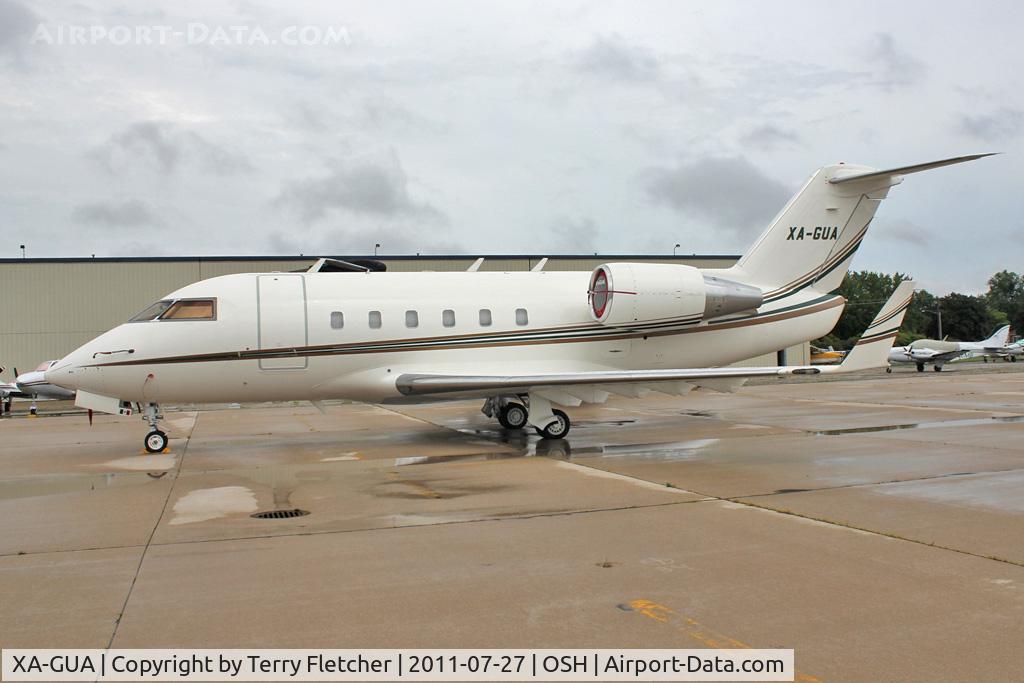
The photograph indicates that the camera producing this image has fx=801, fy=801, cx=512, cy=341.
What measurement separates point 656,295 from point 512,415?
162 inches

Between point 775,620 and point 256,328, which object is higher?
point 256,328

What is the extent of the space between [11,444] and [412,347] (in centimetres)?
934

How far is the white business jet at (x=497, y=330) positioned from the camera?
14453 millimetres

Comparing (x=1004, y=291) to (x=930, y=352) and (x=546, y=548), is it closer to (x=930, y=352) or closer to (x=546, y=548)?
(x=930, y=352)

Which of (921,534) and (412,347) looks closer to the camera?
(921,534)

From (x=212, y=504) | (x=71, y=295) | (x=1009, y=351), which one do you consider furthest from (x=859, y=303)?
(x=212, y=504)

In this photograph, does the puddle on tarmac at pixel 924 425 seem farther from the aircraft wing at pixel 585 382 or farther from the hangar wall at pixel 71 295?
the hangar wall at pixel 71 295

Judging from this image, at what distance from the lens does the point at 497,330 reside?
16.1 metres

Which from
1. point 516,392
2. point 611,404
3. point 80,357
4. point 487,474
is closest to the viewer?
point 487,474

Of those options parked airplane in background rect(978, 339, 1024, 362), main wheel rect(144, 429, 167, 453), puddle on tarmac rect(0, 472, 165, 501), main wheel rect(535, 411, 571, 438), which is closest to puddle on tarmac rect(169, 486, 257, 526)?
puddle on tarmac rect(0, 472, 165, 501)

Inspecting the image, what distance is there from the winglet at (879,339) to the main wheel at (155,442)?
465 inches

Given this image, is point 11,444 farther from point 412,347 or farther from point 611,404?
point 611,404

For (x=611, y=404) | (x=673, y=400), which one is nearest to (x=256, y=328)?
(x=611, y=404)

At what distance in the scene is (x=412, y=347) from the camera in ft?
51.1
